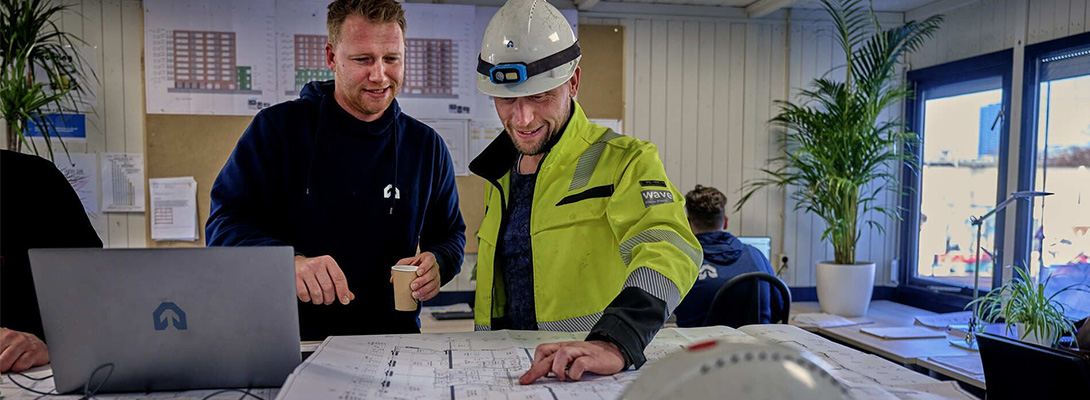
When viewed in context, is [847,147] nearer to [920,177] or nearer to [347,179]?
[920,177]

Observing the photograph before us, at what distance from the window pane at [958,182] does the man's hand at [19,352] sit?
4.66 meters

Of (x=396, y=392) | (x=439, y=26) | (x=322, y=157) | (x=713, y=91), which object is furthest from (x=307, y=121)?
(x=713, y=91)

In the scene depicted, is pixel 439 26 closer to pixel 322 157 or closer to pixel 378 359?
pixel 322 157

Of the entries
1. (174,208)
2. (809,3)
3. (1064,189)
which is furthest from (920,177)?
(174,208)

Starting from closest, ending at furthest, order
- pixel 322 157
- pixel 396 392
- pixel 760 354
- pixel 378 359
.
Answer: pixel 760 354
pixel 396 392
pixel 378 359
pixel 322 157

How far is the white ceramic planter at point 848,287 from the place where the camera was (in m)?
4.35

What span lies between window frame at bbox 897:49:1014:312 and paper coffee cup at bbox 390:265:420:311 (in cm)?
398

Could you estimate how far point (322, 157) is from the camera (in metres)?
1.91

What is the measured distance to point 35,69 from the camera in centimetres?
399

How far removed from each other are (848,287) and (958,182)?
1101 mm

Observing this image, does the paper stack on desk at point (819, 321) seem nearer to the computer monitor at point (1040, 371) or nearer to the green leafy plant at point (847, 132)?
the green leafy plant at point (847, 132)

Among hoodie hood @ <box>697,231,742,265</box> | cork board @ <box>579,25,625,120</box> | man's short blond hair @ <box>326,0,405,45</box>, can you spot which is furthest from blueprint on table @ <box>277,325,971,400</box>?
cork board @ <box>579,25,625,120</box>

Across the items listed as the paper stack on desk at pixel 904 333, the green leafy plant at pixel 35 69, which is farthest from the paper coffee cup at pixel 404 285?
the green leafy plant at pixel 35 69

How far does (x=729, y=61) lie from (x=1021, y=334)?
255 cm
